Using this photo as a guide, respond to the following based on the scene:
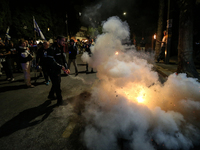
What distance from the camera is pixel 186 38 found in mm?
6586

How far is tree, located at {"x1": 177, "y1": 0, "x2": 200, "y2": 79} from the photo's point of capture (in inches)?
251

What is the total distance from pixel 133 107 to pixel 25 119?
9.00 feet

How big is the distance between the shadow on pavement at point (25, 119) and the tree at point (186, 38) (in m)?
6.61

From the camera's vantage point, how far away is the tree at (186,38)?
638cm

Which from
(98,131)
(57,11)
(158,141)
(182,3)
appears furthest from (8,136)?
(57,11)

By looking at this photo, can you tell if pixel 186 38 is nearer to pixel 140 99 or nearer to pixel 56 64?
pixel 140 99

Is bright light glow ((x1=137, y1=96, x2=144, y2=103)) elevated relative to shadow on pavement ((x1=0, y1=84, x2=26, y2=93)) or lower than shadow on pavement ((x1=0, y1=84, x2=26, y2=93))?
elevated

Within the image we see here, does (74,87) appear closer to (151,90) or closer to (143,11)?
(151,90)

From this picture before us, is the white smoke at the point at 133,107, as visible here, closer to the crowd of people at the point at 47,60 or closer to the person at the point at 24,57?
the crowd of people at the point at 47,60

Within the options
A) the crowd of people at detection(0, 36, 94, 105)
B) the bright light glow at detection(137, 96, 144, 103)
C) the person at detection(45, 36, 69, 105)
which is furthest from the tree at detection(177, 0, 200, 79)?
the person at detection(45, 36, 69, 105)

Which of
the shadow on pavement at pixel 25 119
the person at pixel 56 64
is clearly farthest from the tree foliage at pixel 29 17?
the shadow on pavement at pixel 25 119

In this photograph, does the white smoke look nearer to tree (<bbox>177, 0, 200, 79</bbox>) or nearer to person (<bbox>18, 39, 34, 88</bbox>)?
tree (<bbox>177, 0, 200, 79</bbox>)

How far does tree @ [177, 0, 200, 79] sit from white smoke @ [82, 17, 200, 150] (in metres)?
2.60

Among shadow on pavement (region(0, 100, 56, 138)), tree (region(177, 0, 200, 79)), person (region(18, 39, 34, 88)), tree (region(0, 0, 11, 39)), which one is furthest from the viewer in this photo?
tree (region(0, 0, 11, 39))
